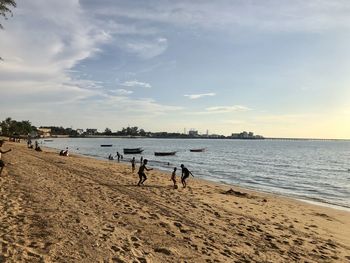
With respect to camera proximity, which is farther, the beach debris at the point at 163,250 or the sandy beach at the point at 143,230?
the beach debris at the point at 163,250

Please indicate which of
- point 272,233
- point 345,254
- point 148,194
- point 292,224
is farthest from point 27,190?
point 345,254

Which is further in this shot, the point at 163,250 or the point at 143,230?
the point at 143,230

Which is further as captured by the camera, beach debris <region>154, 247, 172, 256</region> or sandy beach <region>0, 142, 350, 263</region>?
beach debris <region>154, 247, 172, 256</region>

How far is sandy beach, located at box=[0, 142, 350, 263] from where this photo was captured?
875 cm

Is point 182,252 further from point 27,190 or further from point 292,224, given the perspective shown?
point 27,190

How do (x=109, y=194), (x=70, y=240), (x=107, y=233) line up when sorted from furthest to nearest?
1. (x=109, y=194)
2. (x=107, y=233)
3. (x=70, y=240)

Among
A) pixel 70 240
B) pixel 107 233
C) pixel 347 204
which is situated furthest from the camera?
pixel 347 204

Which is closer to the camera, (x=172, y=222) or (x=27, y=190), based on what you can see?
(x=172, y=222)

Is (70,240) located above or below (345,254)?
above

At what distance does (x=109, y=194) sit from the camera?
17688mm

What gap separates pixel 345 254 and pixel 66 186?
12.9m

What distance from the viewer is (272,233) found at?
41.9 ft

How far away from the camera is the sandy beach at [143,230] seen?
875 centimetres

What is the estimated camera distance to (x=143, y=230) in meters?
11.1
